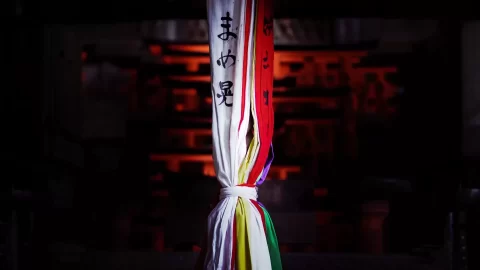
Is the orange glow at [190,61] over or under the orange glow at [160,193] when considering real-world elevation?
over

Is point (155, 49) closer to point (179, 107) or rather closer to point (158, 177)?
point (179, 107)

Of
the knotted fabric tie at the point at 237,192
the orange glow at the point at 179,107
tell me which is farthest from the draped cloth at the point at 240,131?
the orange glow at the point at 179,107

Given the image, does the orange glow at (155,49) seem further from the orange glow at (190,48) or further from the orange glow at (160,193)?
the orange glow at (160,193)

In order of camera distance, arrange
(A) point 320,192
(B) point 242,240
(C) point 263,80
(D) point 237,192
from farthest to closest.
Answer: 1. (A) point 320,192
2. (C) point 263,80
3. (D) point 237,192
4. (B) point 242,240

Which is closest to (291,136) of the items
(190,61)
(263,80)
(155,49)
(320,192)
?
(320,192)

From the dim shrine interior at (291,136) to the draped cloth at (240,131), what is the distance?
8.60 ft

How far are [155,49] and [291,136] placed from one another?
2140 mm

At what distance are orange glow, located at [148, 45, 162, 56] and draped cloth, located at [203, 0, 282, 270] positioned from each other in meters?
2.90

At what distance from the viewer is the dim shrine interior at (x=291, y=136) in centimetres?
742

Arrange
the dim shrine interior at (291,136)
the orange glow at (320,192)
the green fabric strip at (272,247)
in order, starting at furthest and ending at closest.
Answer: the orange glow at (320,192) < the dim shrine interior at (291,136) < the green fabric strip at (272,247)

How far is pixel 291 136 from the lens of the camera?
25.4 ft

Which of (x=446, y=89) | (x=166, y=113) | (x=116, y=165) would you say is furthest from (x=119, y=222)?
(x=446, y=89)

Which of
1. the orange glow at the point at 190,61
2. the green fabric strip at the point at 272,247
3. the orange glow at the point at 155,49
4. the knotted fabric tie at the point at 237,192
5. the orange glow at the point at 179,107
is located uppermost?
the orange glow at the point at 155,49

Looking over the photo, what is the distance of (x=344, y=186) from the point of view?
7578 mm
